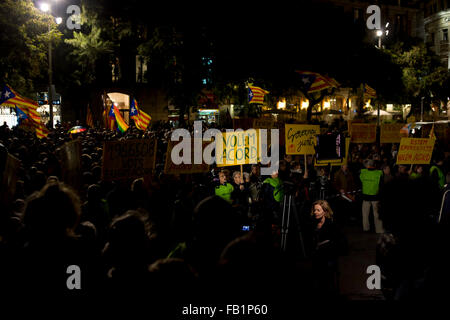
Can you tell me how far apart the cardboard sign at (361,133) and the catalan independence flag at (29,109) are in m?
10.5

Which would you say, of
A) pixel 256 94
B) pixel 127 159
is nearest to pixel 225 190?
pixel 127 159

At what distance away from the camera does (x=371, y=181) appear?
9.47 metres

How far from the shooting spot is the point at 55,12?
2716 cm

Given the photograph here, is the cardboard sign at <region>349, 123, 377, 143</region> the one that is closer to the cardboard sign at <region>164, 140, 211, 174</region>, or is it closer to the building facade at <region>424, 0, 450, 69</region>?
the cardboard sign at <region>164, 140, 211, 174</region>

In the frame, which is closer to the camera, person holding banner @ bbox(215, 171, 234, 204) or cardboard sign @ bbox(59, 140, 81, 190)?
cardboard sign @ bbox(59, 140, 81, 190)

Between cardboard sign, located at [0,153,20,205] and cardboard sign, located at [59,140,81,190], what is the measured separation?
2.12m

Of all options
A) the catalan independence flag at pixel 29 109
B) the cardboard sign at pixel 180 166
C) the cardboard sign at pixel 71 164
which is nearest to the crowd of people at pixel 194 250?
the cardboard sign at pixel 71 164

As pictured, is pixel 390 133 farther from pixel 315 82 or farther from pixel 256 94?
pixel 256 94

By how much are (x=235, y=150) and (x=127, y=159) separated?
8.61 feet

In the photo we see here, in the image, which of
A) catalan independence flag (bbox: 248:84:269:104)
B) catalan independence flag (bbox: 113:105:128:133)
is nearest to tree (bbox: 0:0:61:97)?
Answer: catalan independence flag (bbox: 113:105:128:133)

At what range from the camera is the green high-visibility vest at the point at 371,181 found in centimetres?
945

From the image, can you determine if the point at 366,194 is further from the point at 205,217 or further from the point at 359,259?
the point at 205,217

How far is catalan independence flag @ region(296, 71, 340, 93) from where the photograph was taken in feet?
71.3

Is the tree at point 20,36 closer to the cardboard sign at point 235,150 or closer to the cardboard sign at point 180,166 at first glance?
the cardboard sign at point 180,166
